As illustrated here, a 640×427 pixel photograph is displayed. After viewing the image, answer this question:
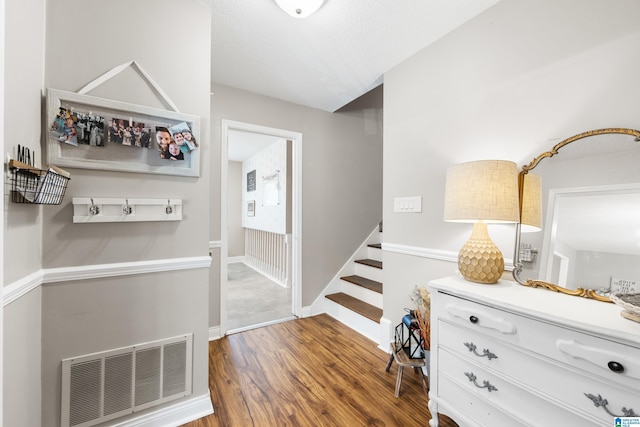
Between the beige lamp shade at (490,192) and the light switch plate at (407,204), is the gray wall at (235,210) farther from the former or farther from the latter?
the beige lamp shade at (490,192)

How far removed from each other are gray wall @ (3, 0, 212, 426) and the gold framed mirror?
6.02 feet

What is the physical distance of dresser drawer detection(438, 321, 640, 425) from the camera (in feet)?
2.77

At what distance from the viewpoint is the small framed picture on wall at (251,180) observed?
5.17m

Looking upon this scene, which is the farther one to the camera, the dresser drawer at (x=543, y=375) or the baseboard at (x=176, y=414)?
the baseboard at (x=176, y=414)

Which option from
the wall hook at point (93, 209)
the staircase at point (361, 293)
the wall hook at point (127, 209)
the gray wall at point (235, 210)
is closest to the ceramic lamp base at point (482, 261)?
the staircase at point (361, 293)

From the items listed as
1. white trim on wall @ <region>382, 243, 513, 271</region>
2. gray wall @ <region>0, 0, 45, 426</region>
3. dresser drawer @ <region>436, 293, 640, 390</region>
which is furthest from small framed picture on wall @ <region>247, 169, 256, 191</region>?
dresser drawer @ <region>436, 293, 640, 390</region>

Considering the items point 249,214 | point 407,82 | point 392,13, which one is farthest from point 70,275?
point 249,214

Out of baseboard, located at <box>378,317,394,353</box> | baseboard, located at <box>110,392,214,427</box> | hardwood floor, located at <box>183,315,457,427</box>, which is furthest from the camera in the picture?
baseboard, located at <box>378,317,394,353</box>

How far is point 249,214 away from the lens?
17.9 ft

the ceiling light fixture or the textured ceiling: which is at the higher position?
the textured ceiling

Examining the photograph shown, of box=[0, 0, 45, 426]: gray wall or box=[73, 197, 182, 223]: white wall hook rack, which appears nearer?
box=[0, 0, 45, 426]: gray wall

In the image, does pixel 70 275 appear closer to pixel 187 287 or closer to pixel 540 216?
pixel 187 287

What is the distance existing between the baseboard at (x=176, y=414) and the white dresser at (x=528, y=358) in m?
1.29

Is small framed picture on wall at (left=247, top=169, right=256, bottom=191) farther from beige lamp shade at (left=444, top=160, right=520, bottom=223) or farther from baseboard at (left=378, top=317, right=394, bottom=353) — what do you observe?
beige lamp shade at (left=444, top=160, right=520, bottom=223)
